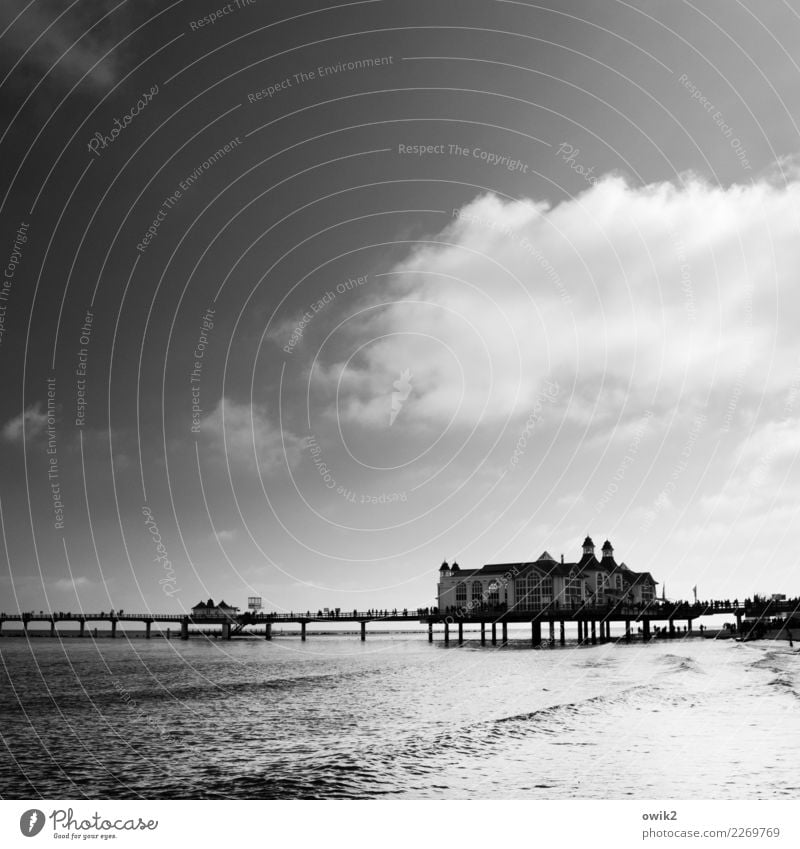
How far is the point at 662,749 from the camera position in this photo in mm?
21734

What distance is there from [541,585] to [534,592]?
1277 mm

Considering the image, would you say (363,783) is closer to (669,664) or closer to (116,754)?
(116,754)

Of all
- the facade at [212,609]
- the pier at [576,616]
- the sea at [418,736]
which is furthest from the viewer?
the facade at [212,609]

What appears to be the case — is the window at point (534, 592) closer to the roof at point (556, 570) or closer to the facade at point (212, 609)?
the roof at point (556, 570)

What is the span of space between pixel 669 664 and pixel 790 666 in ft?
24.6

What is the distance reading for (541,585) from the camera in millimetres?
93625

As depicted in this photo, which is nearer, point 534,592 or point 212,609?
point 534,592

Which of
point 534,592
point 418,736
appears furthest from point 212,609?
point 418,736

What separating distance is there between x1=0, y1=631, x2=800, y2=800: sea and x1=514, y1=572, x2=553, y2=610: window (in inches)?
1736
